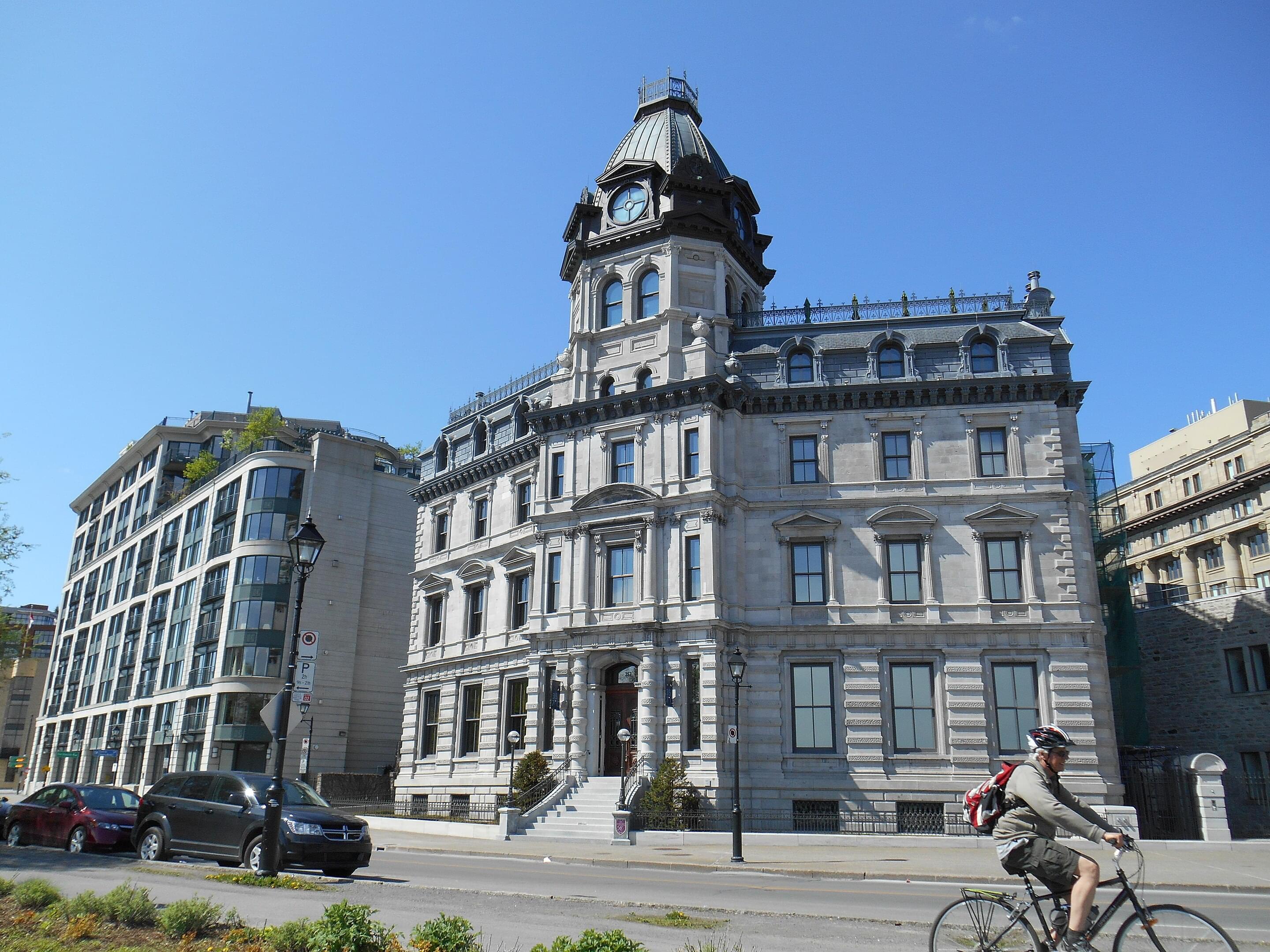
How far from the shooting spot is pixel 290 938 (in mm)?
8969

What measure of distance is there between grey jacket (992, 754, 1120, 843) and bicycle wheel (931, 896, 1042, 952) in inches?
22.3

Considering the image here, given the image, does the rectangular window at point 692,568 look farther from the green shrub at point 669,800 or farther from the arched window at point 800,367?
the arched window at point 800,367

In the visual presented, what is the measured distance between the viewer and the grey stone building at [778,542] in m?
32.3

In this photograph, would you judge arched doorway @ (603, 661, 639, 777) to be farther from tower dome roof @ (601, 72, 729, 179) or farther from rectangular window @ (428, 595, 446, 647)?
tower dome roof @ (601, 72, 729, 179)

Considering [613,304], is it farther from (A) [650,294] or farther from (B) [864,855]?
(B) [864,855]

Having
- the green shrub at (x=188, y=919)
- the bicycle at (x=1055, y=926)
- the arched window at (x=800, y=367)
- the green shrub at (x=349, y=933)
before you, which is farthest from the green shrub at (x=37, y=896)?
the arched window at (x=800, y=367)

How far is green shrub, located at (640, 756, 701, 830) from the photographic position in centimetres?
2948

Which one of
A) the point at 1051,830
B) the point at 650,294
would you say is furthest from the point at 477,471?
the point at 1051,830

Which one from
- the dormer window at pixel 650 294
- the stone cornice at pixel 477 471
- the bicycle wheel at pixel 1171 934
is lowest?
the bicycle wheel at pixel 1171 934

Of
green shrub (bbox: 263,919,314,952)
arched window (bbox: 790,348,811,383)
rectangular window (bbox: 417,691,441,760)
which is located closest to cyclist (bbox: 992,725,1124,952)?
green shrub (bbox: 263,919,314,952)

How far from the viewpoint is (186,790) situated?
18406 millimetres

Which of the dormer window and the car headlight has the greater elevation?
the dormer window

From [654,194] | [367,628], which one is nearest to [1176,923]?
[654,194]

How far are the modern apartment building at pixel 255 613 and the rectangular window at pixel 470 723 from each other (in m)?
8.12
